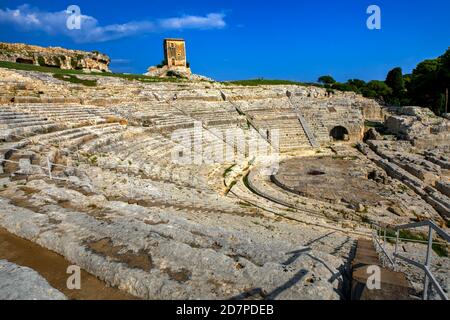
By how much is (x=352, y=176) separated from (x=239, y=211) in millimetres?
8749

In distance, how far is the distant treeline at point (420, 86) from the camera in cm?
3712

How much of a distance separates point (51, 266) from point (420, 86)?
49.9 metres

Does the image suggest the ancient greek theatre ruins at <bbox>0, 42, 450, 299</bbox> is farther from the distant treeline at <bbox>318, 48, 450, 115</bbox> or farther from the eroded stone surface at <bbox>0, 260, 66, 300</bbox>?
the distant treeline at <bbox>318, 48, 450, 115</bbox>

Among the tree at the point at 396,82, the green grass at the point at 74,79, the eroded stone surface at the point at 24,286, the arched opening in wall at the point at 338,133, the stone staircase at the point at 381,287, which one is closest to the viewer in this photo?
the eroded stone surface at the point at 24,286

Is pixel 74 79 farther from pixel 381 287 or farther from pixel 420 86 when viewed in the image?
pixel 420 86

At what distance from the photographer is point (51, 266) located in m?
3.08

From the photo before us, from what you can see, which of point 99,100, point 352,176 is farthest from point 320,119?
point 99,100

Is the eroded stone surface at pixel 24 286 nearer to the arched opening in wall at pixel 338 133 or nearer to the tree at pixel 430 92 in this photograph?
the arched opening in wall at pixel 338 133

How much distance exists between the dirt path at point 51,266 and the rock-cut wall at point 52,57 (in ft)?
115

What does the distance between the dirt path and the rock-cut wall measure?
34.9 meters

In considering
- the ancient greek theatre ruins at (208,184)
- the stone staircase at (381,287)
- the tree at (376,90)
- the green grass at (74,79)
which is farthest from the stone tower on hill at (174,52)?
the stone staircase at (381,287)

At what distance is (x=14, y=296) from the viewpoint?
2391mm
